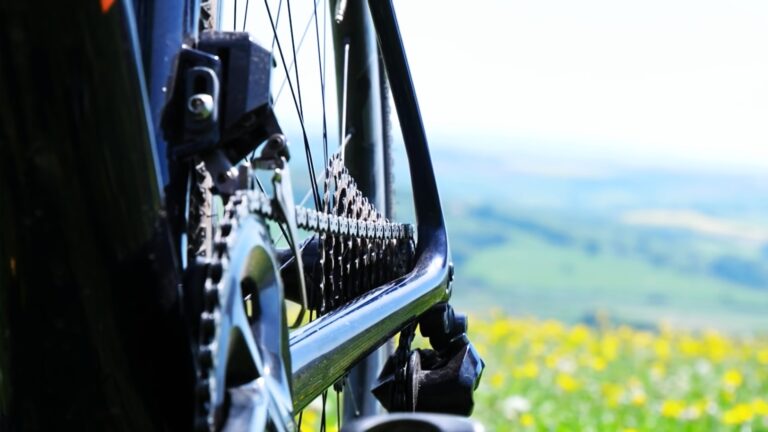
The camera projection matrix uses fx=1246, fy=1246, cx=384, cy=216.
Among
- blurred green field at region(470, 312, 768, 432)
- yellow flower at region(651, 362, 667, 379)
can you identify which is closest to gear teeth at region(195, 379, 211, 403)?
blurred green field at region(470, 312, 768, 432)

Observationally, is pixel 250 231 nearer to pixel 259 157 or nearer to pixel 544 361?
pixel 259 157

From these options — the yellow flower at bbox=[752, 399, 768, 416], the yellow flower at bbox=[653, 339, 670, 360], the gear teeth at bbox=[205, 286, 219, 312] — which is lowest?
the yellow flower at bbox=[653, 339, 670, 360]

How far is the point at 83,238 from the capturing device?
2.42 feet

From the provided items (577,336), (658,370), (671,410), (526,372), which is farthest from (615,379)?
(671,410)

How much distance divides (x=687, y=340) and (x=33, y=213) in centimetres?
499

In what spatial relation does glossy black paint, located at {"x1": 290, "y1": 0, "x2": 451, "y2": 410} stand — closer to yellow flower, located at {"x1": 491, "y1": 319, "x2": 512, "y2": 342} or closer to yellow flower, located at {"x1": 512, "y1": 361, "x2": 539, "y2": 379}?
yellow flower, located at {"x1": 512, "y1": 361, "x2": 539, "y2": 379}

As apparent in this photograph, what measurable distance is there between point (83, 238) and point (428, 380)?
760 millimetres

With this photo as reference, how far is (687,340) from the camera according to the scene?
5.44 m

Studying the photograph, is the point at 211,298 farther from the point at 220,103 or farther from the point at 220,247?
the point at 220,103

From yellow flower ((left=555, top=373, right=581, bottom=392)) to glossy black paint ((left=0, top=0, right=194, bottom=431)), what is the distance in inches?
128

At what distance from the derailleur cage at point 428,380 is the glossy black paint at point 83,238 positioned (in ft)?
2.14

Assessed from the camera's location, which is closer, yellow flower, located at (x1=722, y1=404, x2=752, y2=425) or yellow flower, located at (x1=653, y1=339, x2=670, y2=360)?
yellow flower, located at (x1=722, y1=404, x2=752, y2=425)

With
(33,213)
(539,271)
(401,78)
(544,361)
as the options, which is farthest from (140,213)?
(539,271)

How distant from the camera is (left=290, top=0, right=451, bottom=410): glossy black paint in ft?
3.25
